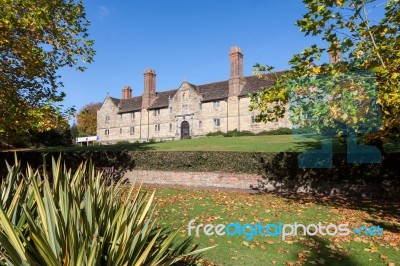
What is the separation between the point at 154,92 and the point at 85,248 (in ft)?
193

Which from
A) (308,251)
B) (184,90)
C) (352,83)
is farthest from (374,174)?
(184,90)

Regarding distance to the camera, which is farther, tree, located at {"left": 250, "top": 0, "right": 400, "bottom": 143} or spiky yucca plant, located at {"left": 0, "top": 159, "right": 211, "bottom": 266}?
tree, located at {"left": 250, "top": 0, "right": 400, "bottom": 143}

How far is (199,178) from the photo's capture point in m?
18.1

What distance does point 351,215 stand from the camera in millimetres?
9805

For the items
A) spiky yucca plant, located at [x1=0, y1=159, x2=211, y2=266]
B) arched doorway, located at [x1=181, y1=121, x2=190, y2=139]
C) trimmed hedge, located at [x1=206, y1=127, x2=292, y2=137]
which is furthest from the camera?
arched doorway, located at [x1=181, y1=121, x2=190, y2=139]

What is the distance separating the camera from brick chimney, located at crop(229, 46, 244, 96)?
48.8 metres

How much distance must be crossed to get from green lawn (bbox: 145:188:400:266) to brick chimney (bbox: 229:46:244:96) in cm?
3652

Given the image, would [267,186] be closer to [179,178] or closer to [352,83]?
[179,178]

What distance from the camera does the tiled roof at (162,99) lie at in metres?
57.6

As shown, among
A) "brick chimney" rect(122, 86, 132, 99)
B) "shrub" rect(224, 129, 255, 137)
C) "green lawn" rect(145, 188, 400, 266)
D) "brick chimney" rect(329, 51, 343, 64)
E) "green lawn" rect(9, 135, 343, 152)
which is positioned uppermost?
"brick chimney" rect(122, 86, 132, 99)

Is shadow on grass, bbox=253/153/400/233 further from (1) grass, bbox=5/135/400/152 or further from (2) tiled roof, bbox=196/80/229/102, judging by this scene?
(2) tiled roof, bbox=196/80/229/102

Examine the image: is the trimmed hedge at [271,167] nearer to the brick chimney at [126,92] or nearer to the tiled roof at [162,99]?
the tiled roof at [162,99]

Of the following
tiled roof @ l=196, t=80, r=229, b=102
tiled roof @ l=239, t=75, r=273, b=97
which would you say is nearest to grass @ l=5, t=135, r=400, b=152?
tiled roof @ l=239, t=75, r=273, b=97
